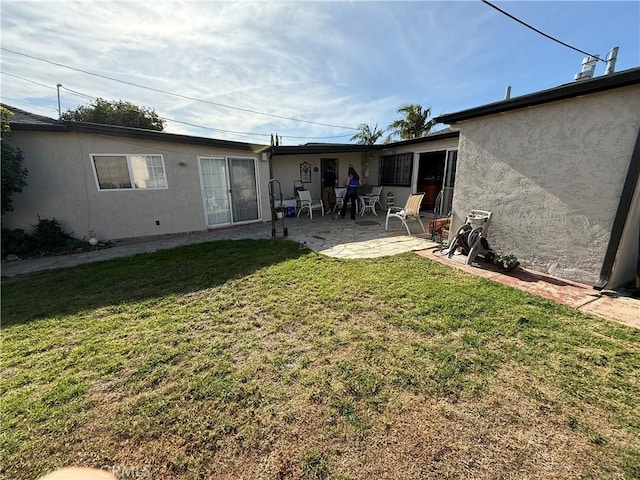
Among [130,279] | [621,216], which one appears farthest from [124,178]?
[621,216]

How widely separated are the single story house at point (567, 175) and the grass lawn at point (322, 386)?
4.15 feet

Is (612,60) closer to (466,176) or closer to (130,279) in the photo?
(466,176)

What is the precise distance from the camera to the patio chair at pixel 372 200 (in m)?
9.93

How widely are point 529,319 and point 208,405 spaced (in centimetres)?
326

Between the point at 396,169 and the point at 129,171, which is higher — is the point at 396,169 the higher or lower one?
the higher one

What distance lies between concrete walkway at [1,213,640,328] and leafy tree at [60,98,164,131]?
18.8m

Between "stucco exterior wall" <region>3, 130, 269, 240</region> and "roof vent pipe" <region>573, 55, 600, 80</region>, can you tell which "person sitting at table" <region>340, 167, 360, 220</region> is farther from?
"roof vent pipe" <region>573, 55, 600, 80</region>

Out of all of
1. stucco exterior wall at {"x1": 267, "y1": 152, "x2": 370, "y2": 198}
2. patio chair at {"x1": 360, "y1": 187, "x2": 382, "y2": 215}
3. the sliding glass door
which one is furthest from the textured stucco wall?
stucco exterior wall at {"x1": 267, "y1": 152, "x2": 370, "y2": 198}

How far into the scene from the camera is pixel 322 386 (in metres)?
1.96

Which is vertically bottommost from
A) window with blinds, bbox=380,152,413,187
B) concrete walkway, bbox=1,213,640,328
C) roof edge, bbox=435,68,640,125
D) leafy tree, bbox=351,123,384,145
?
concrete walkway, bbox=1,213,640,328

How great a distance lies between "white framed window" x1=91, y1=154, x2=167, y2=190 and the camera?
247 inches

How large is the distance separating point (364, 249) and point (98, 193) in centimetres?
683

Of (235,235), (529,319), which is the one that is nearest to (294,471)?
(529,319)

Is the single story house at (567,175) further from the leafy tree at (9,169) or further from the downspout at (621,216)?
the leafy tree at (9,169)
